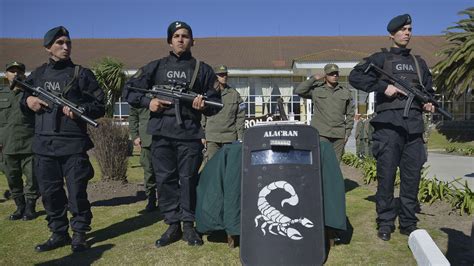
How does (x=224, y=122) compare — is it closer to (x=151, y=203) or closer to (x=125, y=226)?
(x=151, y=203)

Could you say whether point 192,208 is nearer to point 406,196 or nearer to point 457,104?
point 406,196

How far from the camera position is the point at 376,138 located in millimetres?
4516

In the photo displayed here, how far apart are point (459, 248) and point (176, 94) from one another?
3100 mm

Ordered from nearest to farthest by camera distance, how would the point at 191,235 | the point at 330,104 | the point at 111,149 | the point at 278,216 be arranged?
1. the point at 278,216
2. the point at 191,235
3. the point at 330,104
4. the point at 111,149

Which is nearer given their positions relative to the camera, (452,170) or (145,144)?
(145,144)

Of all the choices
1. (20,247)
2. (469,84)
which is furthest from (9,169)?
(469,84)

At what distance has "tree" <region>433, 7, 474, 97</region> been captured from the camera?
17719mm

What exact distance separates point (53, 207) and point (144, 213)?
1.66 metres

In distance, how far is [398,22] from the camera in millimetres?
4375

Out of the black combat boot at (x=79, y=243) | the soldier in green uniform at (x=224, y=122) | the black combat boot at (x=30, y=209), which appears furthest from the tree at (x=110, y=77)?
the black combat boot at (x=79, y=243)

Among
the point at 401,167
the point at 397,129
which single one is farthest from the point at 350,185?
the point at 397,129

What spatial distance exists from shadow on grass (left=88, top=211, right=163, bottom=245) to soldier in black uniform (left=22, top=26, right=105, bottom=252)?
0.38m

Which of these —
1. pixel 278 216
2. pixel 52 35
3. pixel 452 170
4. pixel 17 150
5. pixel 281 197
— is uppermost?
pixel 52 35

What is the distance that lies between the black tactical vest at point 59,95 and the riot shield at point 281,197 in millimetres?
1781
